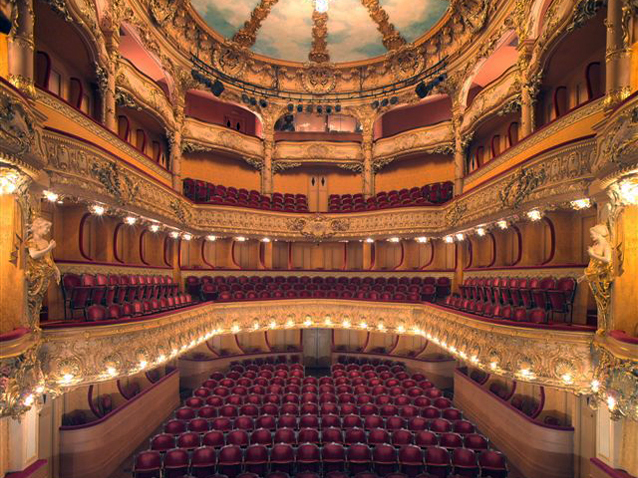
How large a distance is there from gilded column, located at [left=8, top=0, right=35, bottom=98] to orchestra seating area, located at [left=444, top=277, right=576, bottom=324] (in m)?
9.60

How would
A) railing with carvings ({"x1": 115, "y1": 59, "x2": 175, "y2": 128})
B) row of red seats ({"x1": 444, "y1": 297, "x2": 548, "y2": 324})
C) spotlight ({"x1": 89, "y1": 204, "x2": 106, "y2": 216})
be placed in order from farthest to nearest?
railing with carvings ({"x1": 115, "y1": 59, "x2": 175, "y2": 128}) < spotlight ({"x1": 89, "y1": 204, "x2": 106, "y2": 216}) < row of red seats ({"x1": 444, "y1": 297, "x2": 548, "y2": 324})

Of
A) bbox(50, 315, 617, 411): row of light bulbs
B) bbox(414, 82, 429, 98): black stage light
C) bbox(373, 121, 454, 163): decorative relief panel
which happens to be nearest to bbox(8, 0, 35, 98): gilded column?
bbox(50, 315, 617, 411): row of light bulbs

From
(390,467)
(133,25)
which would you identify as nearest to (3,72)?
(133,25)

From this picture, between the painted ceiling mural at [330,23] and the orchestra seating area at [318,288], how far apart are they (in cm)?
1074

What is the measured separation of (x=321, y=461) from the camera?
7.47 metres

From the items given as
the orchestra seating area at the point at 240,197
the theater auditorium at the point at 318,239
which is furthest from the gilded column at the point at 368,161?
the orchestra seating area at the point at 240,197

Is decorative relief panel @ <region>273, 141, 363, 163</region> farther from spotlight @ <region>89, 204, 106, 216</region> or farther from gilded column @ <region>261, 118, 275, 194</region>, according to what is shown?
spotlight @ <region>89, 204, 106, 216</region>

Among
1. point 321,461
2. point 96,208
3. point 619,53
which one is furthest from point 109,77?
point 619,53

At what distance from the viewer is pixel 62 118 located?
7117 mm

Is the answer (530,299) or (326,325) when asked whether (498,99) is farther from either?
(326,325)

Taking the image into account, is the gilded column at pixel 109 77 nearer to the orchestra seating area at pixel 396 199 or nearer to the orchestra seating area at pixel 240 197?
the orchestra seating area at pixel 240 197

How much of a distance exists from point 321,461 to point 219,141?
13.6m

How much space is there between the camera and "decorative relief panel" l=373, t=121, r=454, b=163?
16078mm

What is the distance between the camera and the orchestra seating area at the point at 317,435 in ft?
23.9
